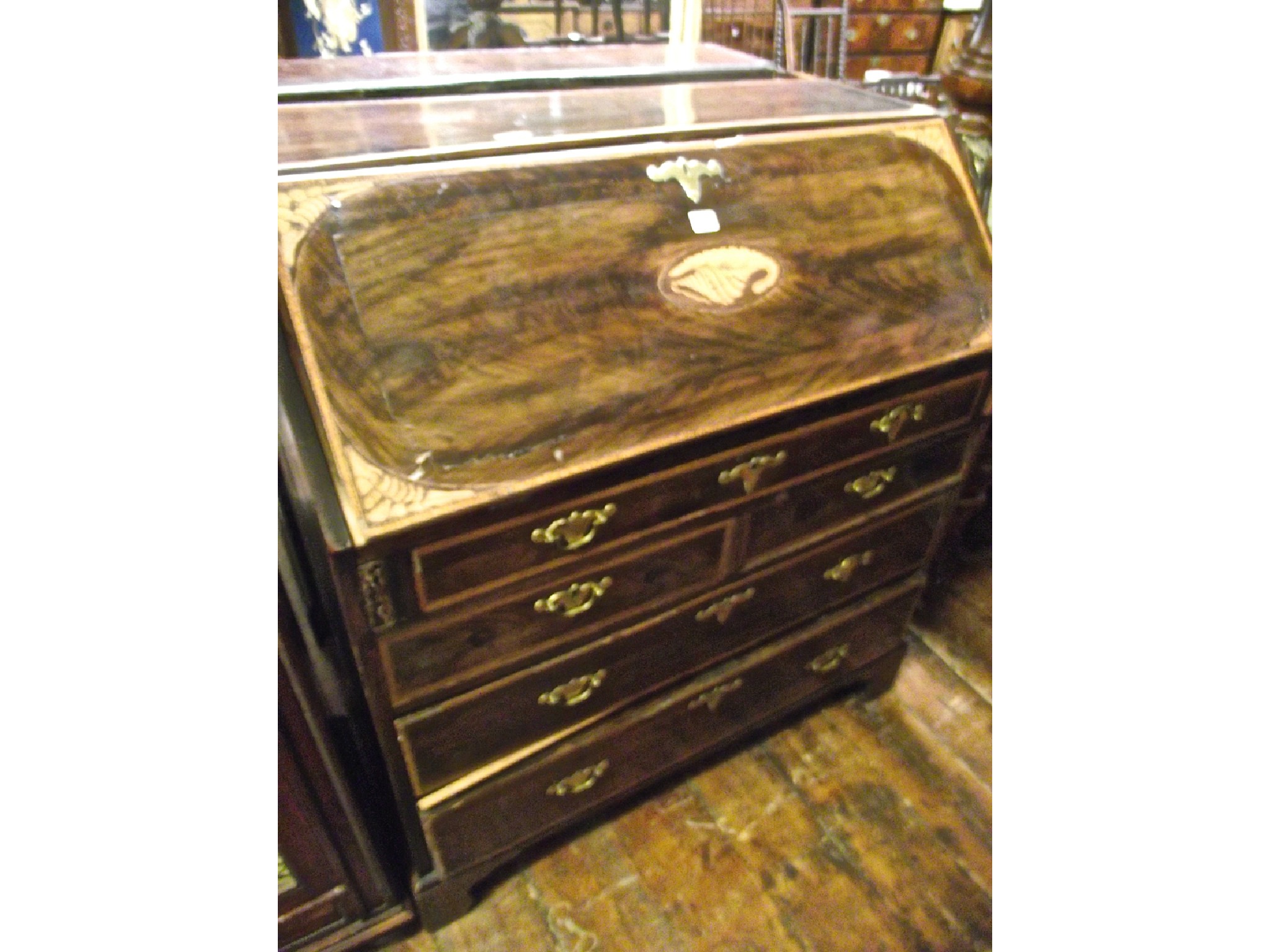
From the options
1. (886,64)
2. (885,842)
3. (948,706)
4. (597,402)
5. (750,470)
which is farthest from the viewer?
(886,64)

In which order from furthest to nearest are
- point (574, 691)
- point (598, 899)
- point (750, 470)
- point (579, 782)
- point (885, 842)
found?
point (885, 842), point (598, 899), point (579, 782), point (574, 691), point (750, 470)

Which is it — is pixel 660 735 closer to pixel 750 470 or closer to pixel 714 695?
pixel 714 695

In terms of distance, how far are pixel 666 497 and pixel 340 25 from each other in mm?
1891

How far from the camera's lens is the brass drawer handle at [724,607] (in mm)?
1173

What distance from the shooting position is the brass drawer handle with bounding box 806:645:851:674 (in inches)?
57.9

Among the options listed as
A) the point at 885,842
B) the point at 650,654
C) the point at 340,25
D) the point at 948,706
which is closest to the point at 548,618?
the point at 650,654

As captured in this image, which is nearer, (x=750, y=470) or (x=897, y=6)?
(x=750, y=470)

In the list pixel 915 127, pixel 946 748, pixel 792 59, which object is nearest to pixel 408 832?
pixel 946 748

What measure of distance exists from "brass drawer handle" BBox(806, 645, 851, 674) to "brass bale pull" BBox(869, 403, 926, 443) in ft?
1.77

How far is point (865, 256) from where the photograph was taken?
1.12 m

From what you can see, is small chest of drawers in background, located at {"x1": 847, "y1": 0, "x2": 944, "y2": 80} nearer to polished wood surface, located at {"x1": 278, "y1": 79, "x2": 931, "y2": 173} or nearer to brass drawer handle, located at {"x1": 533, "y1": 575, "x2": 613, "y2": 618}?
polished wood surface, located at {"x1": 278, "y1": 79, "x2": 931, "y2": 173}

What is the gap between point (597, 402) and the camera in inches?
35.0

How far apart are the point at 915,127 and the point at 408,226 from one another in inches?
35.2

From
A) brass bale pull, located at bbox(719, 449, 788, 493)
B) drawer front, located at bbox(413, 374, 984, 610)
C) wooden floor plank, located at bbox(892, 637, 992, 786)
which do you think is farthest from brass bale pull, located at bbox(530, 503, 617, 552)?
wooden floor plank, located at bbox(892, 637, 992, 786)
